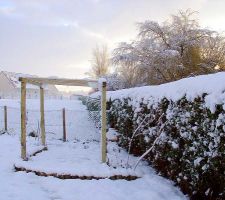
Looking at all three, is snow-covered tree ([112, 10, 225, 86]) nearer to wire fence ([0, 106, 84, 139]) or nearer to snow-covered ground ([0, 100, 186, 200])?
wire fence ([0, 106, 84, 139])

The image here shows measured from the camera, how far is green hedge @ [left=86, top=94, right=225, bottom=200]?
5187mm

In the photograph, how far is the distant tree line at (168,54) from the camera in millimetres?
30766

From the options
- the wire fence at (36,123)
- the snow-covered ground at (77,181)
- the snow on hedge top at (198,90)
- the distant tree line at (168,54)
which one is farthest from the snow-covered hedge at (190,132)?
the distant tree line at (168,54)

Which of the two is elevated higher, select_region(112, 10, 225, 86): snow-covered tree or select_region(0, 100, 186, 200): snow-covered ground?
select_region(112, 10, 225, 86): snow-covered tree

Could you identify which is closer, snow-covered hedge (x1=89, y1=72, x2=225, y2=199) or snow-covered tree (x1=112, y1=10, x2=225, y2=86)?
snow-covered hedge (x1=89, y1=72, x2=225, y2=199)

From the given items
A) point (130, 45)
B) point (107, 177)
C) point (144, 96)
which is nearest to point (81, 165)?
point (107, 177)

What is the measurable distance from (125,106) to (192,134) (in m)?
5.70

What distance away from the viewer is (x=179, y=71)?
30.8 metres

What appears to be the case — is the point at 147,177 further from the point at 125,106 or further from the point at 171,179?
the point at 125,106

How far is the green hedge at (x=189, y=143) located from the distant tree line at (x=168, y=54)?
71.5 feet

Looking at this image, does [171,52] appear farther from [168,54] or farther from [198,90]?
[198,90]

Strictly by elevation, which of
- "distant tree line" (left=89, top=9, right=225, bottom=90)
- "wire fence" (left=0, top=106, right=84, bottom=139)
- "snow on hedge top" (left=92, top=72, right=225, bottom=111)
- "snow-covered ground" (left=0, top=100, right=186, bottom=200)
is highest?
"distant tree line" (left=89, top=9, right=225, bottom=90)

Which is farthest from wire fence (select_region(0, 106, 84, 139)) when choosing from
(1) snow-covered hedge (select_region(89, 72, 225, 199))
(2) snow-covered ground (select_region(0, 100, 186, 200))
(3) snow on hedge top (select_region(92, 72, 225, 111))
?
(3) snow on hedge top (select_region(92, 72, 225, 111))

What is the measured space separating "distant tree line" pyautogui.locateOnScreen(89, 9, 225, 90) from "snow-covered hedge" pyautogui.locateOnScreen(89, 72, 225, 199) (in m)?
21.9
